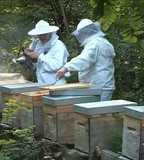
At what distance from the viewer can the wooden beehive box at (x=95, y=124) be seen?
14.2ft

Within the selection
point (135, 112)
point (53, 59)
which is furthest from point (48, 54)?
point (135, 112)

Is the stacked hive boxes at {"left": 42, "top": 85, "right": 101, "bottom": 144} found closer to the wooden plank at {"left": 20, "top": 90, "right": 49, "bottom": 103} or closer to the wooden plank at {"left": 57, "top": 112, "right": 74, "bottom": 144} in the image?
the wooden plank at {"left": 57, "top": 112, "right": 74, "bottom": 144}

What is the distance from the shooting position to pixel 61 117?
4.85m

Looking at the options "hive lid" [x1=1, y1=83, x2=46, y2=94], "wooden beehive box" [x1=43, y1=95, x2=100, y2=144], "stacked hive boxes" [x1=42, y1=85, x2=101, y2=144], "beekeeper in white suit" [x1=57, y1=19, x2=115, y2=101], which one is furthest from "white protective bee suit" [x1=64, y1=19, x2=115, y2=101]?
"wooden beehive box" [x1=43, y1=95, x2=100, y2=144]

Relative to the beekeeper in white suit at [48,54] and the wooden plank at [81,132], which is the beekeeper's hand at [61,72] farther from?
the wooden plank at [81,132]

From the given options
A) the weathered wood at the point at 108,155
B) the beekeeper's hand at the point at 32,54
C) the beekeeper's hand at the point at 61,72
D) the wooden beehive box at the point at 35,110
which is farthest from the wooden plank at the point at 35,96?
the weathered wood at the point at 108,155

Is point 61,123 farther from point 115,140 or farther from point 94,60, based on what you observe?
point 94,60

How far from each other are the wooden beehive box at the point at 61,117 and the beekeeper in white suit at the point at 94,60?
0.72 metres

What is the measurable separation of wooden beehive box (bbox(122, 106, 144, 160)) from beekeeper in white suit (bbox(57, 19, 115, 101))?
1.61 metres

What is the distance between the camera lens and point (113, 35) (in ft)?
24.2

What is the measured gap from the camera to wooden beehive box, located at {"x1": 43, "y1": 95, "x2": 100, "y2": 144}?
4832 millimetres

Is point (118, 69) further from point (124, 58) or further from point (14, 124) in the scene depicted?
point (14, 124)

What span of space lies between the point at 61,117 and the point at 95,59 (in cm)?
111

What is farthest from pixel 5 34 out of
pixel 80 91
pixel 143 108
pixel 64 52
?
pixel 143 108
